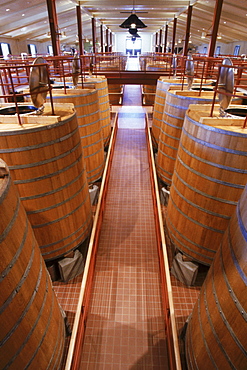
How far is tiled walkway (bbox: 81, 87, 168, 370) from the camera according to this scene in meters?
3.11

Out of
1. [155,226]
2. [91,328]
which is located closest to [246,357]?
[91,328]

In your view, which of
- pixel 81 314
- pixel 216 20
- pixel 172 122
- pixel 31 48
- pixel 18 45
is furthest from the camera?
pixel 31 48

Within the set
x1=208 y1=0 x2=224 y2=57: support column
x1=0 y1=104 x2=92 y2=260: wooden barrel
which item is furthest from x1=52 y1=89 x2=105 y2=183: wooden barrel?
x1=208 y1=0 x2=224 y2=57: support column

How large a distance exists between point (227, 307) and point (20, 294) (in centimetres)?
151

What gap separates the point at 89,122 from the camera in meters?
5.07

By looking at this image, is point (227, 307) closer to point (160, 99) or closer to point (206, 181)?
point (206, 181)

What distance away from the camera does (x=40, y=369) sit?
212 cm

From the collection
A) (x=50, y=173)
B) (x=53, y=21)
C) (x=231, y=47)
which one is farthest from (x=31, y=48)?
(x=50, y=173)

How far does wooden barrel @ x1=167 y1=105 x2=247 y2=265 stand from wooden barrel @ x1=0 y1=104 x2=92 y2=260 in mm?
1486

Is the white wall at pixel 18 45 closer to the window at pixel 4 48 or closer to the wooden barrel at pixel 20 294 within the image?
the window at pixel 4 48

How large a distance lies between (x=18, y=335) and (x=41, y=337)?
396 millimetres

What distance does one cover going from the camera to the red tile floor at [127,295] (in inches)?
123

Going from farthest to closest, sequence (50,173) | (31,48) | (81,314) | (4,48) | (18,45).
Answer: (31,48), (18,45), (4,48), (81,314), (50,173)

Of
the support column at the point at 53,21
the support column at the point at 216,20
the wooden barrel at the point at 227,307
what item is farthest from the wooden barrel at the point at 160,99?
the support column at the point at 216,20
